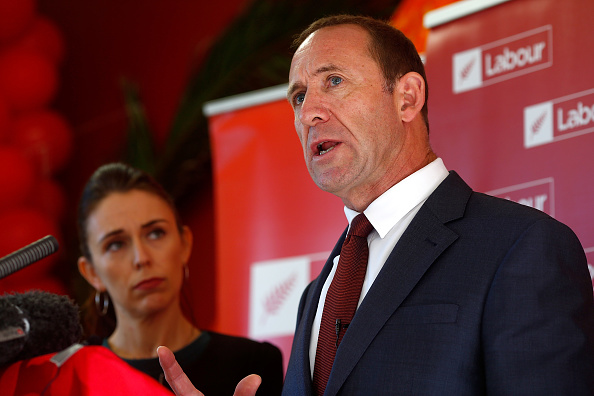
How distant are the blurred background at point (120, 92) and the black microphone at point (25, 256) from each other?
2367 mm

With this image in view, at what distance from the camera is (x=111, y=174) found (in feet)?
9.63

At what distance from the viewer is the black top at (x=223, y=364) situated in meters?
2.52

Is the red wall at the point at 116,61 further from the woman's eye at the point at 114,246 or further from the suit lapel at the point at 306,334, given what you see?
the suit lapel at the point at 306,334

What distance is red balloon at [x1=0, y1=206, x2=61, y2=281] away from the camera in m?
3.76

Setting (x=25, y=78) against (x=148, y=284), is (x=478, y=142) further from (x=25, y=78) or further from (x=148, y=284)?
(x=25, y=78)

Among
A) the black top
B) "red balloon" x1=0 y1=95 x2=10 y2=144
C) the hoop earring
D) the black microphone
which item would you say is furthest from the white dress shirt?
"red balloon" x1=0 y1=95 x2=10 y2=144

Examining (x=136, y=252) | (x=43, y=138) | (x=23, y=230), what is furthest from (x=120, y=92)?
(x=136, y=252)

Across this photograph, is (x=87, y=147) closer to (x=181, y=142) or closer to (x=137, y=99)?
(x=137, y=99)

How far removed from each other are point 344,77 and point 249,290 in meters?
1.56

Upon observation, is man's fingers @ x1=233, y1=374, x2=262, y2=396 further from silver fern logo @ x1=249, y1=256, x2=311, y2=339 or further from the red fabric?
silver fern logo @ x1=249, y1=256, x2=311, y2=339

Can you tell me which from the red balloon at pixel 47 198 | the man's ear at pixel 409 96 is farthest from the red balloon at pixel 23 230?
the man's ear at pixel 409 96

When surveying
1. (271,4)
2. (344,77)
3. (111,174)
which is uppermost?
(271,4)

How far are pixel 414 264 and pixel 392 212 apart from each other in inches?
8.1

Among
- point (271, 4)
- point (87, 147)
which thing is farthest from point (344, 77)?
point (87, 147)
